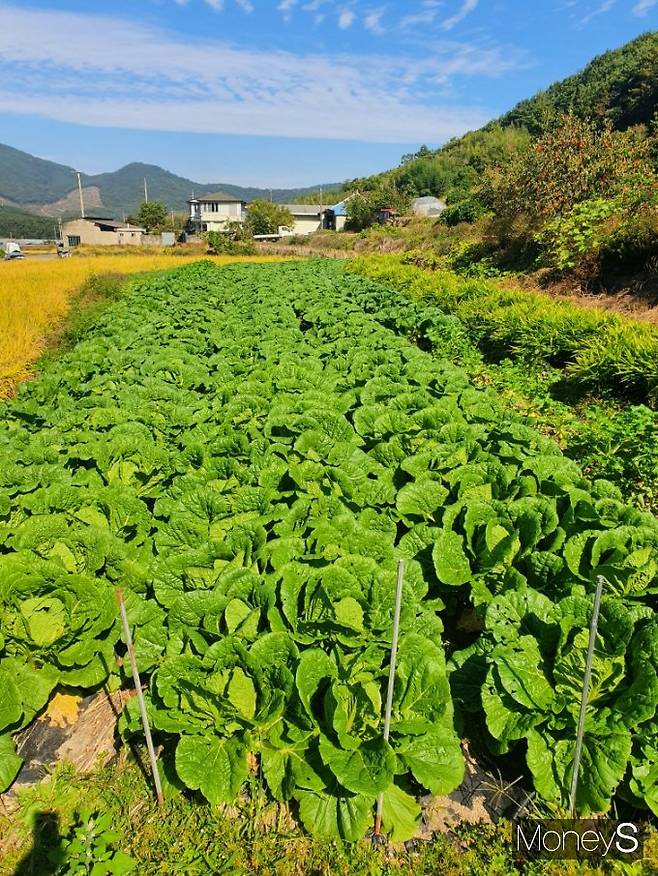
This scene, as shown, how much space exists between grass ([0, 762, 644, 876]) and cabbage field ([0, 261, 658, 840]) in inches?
4.1

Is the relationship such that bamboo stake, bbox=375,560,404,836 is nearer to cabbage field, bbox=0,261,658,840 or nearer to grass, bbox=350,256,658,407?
cabbage field, bbox=0,261,658,840

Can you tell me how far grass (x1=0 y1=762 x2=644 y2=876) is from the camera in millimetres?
2188

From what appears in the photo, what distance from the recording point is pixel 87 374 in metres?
7.34

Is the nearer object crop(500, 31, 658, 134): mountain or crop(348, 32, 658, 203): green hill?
crop(500, 31, 658, 134): mountain

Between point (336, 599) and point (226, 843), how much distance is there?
1.12m

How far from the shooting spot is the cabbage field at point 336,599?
7.64ft

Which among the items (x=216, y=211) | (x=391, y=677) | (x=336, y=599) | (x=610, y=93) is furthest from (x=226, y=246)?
Result: (x=610, y=93)

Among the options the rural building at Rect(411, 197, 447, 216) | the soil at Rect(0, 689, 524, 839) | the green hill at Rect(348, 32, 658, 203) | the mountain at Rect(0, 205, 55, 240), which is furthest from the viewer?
the mountain at Rect(0, 205, 55, 240)

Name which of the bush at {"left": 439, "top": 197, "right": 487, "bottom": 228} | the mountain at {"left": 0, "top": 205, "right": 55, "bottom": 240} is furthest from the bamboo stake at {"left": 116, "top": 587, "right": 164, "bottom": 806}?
the mountain at {"left": 0, "top": 205, "right": 55, "bottom": 240}

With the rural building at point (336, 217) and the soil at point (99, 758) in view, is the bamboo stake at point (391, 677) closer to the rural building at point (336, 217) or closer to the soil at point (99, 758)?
the soil at point (99, 758)

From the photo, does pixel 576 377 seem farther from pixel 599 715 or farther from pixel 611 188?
pixel 611 188

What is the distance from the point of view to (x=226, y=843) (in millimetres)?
2283

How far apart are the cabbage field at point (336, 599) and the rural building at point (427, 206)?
70.8 meters

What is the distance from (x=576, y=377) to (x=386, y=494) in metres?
5.33
